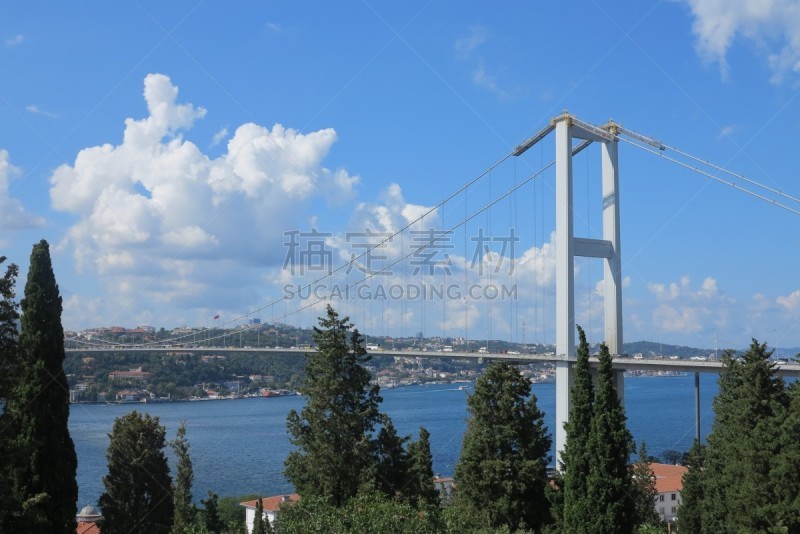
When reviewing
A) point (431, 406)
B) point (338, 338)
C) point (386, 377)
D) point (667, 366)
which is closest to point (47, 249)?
point (338, 338)

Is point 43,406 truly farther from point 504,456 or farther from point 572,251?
point 572,251

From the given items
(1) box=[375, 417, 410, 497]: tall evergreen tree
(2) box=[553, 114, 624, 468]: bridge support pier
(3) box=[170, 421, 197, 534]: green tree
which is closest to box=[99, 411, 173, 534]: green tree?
(3) box=[170, 421, 197, 534]: green tree

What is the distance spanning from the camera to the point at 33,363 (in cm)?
825

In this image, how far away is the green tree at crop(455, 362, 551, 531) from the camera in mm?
10367

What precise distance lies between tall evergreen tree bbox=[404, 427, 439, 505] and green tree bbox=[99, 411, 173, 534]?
368 centimetres

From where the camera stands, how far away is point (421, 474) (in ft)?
39.9

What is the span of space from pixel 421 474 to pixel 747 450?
179 inches

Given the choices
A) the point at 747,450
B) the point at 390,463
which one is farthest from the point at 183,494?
the point at 747,450

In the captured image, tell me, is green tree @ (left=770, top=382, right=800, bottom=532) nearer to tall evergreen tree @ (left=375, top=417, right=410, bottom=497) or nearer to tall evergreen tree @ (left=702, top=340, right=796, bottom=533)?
tall evergreen tree @ (left=702, top=340, right=796, bottom=533)

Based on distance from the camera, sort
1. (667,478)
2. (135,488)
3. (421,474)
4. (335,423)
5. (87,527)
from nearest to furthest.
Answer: (335,423) → (135,488) → (421,474) → (87,527) → (667,478)

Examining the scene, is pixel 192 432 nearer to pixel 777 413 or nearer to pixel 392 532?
pixel 777 413

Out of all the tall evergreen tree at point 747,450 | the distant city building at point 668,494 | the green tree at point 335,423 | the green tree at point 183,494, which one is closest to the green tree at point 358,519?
the green tree at point 335,423

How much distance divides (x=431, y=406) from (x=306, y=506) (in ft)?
158

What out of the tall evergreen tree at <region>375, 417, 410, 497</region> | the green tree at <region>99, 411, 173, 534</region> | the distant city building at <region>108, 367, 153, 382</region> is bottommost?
the distant city building at <region>108, 367, 153, 382</region>
